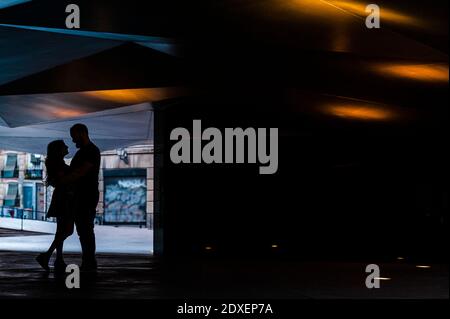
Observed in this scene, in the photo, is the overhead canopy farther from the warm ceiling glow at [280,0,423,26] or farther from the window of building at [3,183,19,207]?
the window of building at [3,183,19,207]

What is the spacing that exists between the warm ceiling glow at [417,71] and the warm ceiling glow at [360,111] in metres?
1.71

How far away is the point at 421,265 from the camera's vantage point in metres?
12.7

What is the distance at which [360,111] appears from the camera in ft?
42.9

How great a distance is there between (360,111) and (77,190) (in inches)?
183

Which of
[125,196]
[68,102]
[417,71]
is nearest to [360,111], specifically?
[417,71]

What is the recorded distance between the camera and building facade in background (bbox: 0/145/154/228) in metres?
40.0

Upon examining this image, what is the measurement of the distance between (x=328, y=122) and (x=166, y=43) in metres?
3.92

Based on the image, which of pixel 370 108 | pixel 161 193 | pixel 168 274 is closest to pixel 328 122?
pixel 370 108

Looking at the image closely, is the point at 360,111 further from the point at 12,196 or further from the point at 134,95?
the point at 12,196

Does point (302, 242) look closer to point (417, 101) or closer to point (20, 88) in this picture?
point (417, 101)

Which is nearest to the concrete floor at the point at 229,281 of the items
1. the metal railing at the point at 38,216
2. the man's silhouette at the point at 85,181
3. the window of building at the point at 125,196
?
the man's silhouette at the point at 85,181

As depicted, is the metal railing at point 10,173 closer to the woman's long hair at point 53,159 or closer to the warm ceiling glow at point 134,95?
the warm ceiling glow at point 134,95

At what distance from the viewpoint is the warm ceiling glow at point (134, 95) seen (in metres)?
14.0

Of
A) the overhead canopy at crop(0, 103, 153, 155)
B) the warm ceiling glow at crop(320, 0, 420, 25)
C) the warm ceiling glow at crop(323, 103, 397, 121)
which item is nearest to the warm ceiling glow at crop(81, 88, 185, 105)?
the overhead canopy at crop(0, 103, 153, 155)
